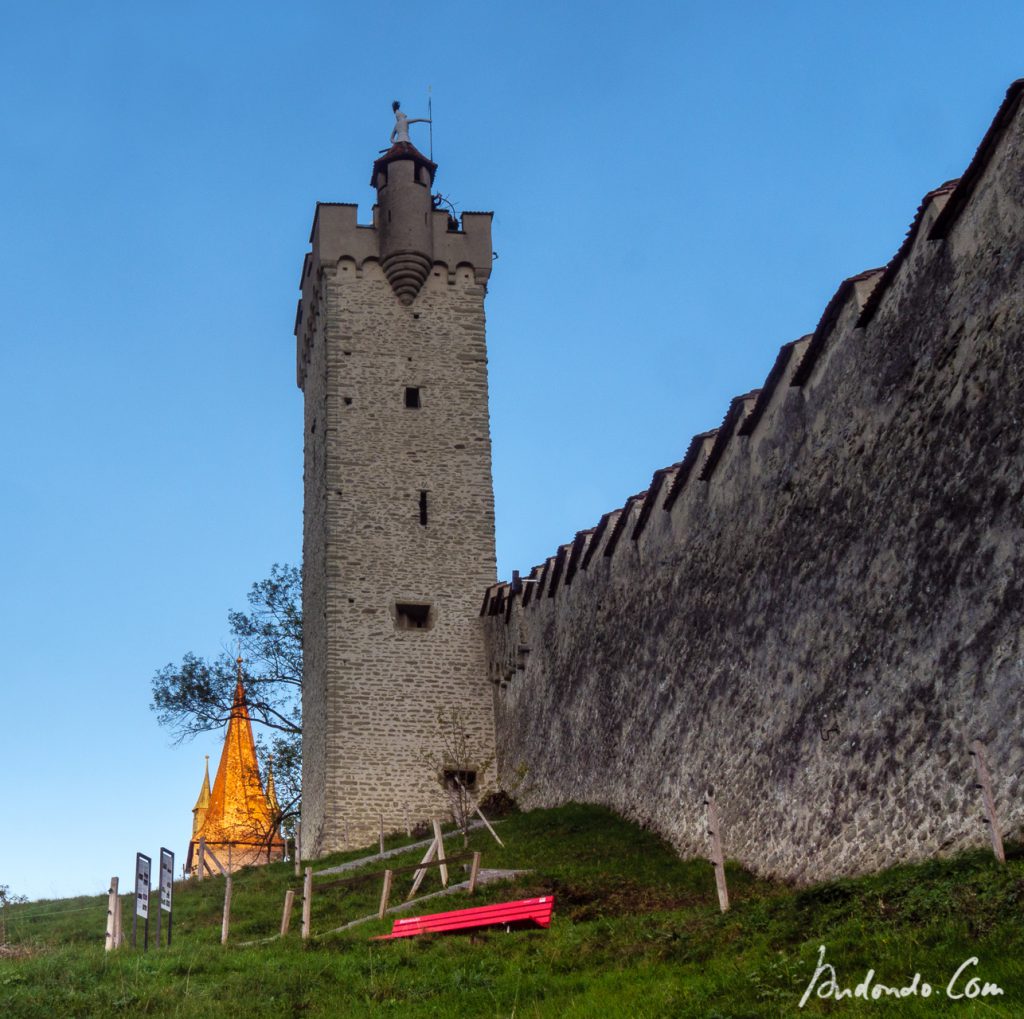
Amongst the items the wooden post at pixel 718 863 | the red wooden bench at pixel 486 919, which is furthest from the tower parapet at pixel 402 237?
the wooden post at pixel 718 863

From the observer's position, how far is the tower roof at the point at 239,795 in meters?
30.8

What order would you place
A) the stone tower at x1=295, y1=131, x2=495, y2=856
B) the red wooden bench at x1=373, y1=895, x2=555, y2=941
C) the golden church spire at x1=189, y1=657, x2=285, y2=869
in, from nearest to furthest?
the red wooden bench at x1=373, y1=895, x2=555, y2=941
the stone tower at x1=295, y1=131, x2=495, y2=856
the golden church spire at x1=189, y1=657, x2=285, y2=869

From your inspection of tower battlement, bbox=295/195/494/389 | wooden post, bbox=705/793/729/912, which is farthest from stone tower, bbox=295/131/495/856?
wooden post, bbox=705/793/729/912

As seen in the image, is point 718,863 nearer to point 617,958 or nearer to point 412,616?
point 617,958

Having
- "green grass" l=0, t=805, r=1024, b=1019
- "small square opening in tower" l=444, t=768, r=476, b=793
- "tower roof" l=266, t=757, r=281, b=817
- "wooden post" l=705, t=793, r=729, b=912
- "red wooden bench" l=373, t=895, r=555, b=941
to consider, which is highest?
"tower roof" l=266, t=757, r=281, b=817

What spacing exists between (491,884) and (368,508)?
1230cm

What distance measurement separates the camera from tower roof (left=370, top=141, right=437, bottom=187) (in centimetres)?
2938

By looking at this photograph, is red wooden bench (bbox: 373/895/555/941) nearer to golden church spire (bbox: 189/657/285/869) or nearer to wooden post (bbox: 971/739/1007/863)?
wooden post (bbox: 971/739/1007/863)

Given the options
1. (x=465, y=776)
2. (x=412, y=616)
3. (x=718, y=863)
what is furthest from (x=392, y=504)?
(x=718, y=863)

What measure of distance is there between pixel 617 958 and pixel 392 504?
654 inches

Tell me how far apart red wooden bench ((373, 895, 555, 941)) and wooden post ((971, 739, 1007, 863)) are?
3.92 m

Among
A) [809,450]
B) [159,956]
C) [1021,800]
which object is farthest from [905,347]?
[159,956]

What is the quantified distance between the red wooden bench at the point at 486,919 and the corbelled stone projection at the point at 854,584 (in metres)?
2.60

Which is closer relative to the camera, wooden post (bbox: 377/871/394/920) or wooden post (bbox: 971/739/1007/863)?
wooden post (bbox: 971/739/1007/863)
